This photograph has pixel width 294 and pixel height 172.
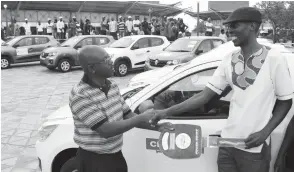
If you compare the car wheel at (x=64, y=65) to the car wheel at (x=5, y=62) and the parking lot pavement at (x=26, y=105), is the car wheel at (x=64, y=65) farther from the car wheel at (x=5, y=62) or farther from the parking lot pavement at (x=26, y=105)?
the car wheel at (x=5, y=62)

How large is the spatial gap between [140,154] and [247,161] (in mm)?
1011

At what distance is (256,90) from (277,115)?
22cm

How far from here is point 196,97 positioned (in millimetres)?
2547

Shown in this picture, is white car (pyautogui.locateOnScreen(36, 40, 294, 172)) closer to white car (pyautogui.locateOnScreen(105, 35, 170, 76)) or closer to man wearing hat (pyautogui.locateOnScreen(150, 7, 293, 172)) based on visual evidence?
man wearing hat (pyautogui.locateOnScreen(150, 7, 293, 172))

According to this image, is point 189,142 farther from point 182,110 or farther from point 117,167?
point 117,167

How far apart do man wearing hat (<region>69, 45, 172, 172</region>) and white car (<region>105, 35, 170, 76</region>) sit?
32.7 feet

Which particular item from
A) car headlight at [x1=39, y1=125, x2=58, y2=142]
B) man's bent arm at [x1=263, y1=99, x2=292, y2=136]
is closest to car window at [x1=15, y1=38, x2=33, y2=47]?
car headlight at [x1=39, y1=125, x2=58, y2=142]

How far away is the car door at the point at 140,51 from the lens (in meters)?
12.9

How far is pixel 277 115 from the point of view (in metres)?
2.18

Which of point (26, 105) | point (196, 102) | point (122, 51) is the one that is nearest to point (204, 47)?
point (122, 51)

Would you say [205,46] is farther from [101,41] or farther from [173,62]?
[101,41]

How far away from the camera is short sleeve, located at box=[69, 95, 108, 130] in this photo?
2113 mm

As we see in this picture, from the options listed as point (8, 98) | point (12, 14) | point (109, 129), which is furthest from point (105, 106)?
point (12, 14)

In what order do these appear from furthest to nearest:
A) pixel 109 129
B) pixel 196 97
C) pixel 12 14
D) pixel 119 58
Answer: pixel 12 14 < pixel 119 58 < pixel 196 97 < pixel 109 129
